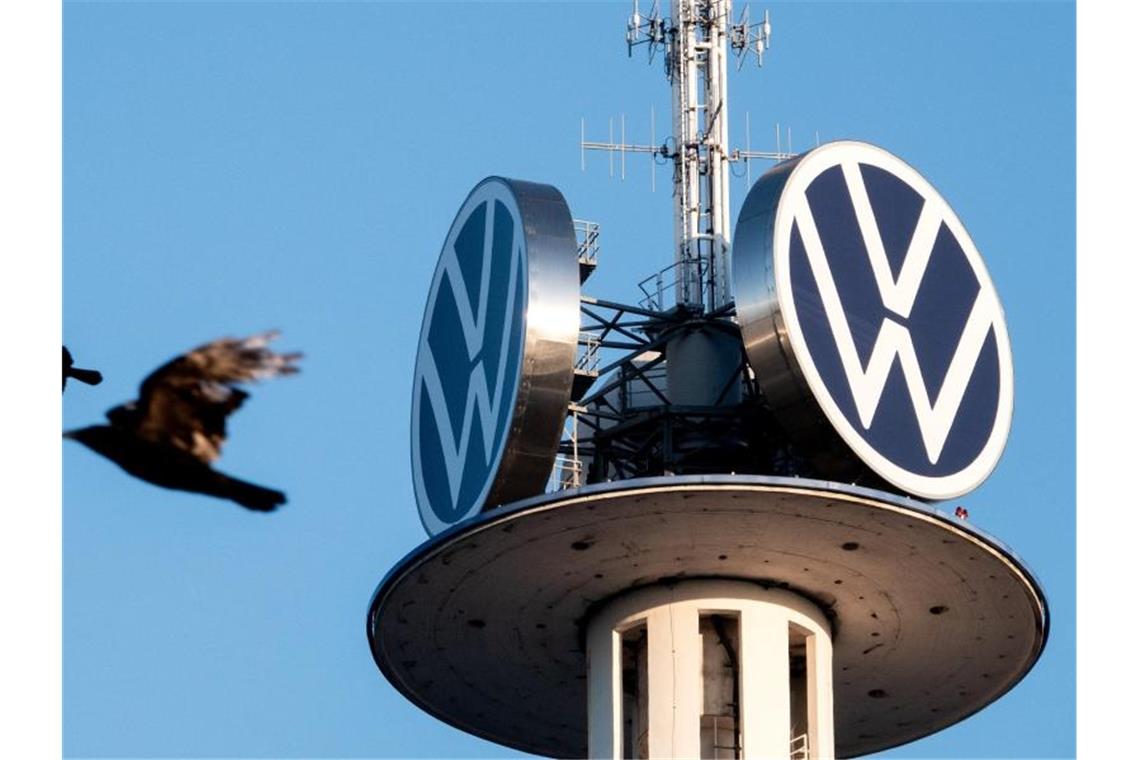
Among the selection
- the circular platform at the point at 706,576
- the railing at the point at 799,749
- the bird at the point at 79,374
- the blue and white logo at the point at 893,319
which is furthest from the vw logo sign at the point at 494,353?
the bird at the point at 79,374

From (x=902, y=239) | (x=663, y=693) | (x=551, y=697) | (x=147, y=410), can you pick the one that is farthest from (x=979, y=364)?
(x=147, y=410)

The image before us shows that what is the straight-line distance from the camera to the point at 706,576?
3903 cm

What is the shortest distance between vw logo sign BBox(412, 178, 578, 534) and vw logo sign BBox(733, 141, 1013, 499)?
9.85 ft

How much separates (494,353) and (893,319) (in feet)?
21.8

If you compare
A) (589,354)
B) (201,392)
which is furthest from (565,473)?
(201,392)

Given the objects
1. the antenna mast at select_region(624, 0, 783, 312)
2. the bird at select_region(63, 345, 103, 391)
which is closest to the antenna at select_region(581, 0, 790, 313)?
the antenna mast at select_region(624, 0, 783, 312)

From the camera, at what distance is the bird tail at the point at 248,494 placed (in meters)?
4.93

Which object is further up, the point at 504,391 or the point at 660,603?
the point at 504,391

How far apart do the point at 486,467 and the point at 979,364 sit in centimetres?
874

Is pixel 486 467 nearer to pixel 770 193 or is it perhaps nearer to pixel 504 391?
pixel 504 391

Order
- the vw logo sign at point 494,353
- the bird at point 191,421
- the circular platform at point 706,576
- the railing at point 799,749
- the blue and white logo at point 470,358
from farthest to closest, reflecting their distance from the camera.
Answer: the railing at point 799,749 → the blue and white logo at point 470,358 → the circular platform at point 706,576 → the vw logo sign at point 494,353 → the bird at point 191,421

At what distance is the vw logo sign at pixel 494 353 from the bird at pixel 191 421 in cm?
2960

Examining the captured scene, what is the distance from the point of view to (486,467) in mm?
35844

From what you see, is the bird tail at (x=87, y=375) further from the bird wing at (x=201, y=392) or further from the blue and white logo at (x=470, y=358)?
the blue and white logo at (x=470, y=358)
